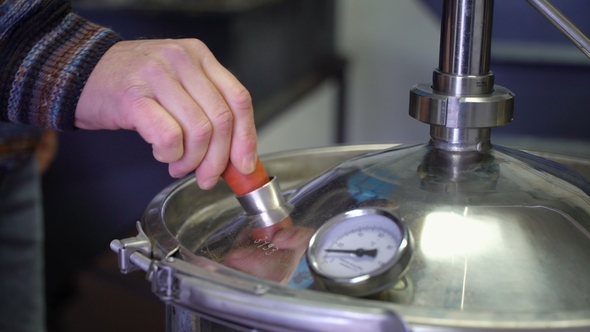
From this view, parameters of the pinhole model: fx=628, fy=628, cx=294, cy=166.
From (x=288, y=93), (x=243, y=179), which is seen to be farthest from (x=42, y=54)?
(x=288, y=93)

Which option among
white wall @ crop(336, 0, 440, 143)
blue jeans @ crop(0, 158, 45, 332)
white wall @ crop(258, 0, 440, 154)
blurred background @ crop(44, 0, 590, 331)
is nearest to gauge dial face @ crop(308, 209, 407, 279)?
blurred background @ crop(44, 0, 590, 331)

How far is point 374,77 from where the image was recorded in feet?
7.91

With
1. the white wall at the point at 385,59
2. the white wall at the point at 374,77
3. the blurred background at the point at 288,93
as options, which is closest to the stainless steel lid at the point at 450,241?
the blurred background at the point at 288,93

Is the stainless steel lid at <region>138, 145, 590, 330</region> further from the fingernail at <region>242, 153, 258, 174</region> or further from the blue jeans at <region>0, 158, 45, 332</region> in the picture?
the blue jeans at <region>0, 158, 45, 332</region>

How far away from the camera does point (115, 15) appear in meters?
1.64

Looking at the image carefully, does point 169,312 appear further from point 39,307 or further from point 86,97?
point 39,307

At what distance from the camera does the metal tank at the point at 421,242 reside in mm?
416

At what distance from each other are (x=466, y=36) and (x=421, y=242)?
20 centimetres

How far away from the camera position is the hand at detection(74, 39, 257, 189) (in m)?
0.56

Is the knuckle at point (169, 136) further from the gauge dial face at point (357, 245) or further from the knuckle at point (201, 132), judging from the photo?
the gauge dial face at point (357, 245)

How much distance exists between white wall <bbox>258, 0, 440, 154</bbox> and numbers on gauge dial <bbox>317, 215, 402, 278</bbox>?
1518 mm

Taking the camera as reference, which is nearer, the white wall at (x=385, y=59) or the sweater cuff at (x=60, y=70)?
the sweater cuff at (x=60, y=70)

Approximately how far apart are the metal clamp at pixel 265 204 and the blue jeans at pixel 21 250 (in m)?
1.03

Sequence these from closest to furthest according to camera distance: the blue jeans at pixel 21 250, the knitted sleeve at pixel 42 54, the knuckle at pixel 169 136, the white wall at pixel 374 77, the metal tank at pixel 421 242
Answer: the metal tank at pixel 421 242 → the knuckle at pixel 169 136 → the knitted sleeve at pixel 42 54 → the blue jeans at pixel 21 250 → the white wall at pixel 374 77
